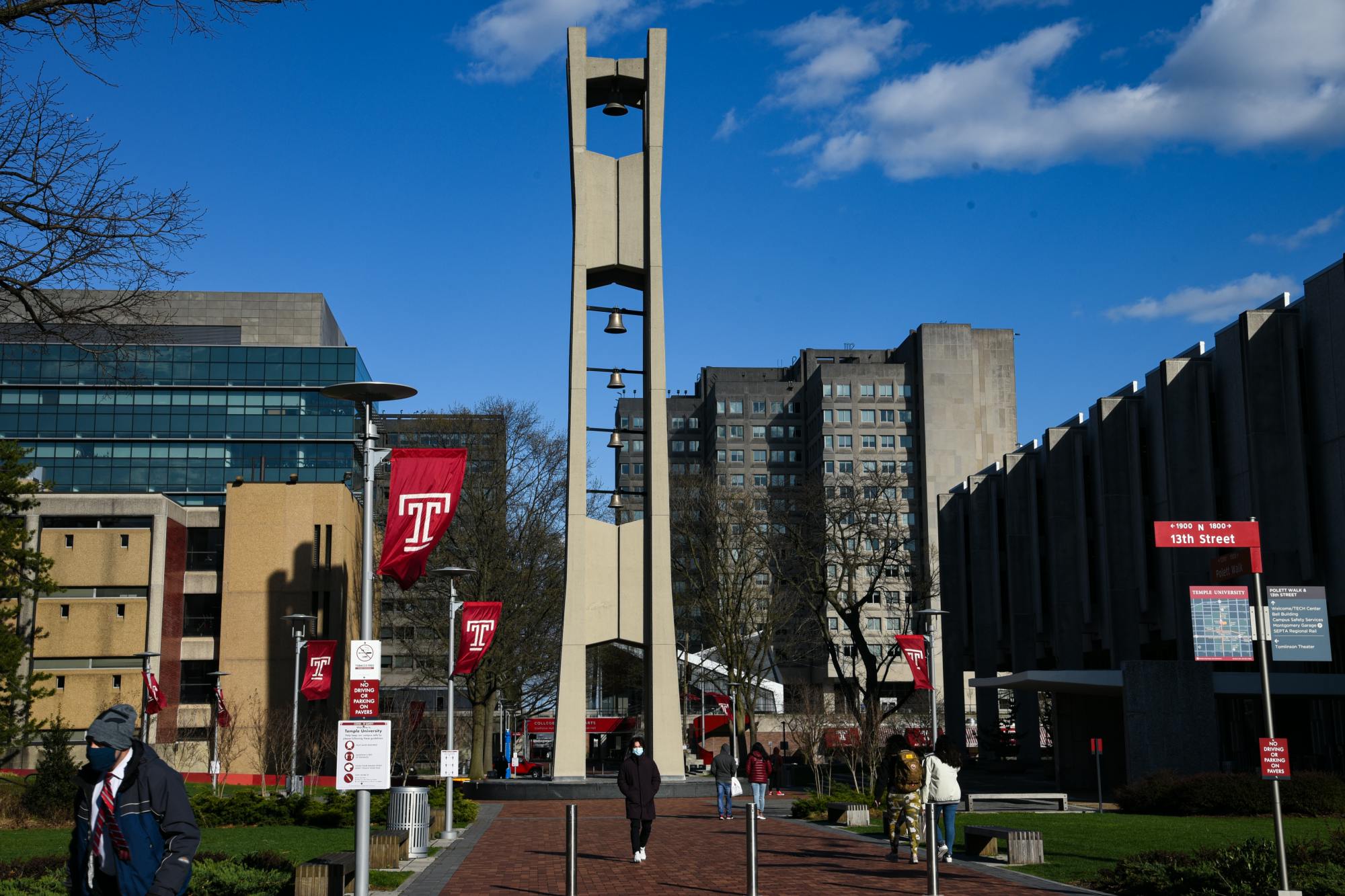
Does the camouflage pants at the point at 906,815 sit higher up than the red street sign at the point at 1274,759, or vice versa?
the red street sign at the point at 1274,759

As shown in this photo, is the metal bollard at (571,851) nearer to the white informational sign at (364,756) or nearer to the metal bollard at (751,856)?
the metal bollard at (751,856)

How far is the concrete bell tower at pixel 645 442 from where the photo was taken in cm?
3594

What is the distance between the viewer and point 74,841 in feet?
23.1

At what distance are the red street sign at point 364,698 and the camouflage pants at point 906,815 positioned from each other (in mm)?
7987

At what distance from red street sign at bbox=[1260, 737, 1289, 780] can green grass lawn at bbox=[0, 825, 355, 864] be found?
40.8 ft

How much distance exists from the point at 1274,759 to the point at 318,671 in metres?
32.7

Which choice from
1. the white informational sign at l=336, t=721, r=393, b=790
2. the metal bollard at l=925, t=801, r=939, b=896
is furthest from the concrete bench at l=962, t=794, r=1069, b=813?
the white informational sign at l=336, t=721, r=393, b=790

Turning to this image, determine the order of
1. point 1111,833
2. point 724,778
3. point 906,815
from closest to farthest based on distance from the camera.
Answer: point 906,815 < point 1111,833 < point 724,778

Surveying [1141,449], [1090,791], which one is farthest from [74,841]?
[1141,449]

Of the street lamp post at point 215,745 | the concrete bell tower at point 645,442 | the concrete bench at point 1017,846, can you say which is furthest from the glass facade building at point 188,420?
the concrete bench at point 1017,846

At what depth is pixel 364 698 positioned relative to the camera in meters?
13.9

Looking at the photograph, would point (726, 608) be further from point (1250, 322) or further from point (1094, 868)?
point (1094, 868)

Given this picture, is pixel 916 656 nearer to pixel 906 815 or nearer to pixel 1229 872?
pixel 906 815

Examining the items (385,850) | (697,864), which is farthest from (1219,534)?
(385,850)
